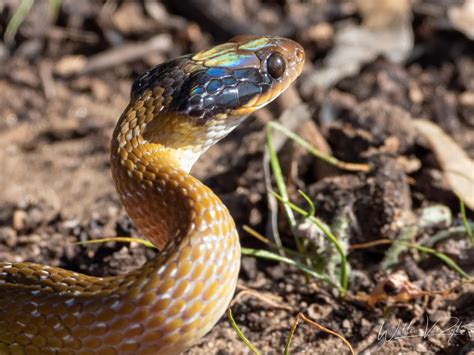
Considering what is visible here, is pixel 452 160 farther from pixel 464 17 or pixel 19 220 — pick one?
pixel 19 220

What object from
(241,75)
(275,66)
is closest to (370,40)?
(275,66)

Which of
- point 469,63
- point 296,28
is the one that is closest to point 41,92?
point 296,28

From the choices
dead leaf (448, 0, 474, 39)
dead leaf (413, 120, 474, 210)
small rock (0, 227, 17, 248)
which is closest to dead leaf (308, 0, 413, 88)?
dead leaf (448, 0, 474, 39)

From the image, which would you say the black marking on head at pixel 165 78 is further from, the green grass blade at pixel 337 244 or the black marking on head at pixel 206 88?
the green grass blade at pixel 337 244

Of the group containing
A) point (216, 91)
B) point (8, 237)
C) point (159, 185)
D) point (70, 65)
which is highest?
point (216, 91)

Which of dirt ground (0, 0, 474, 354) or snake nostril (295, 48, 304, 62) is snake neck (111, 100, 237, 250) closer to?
snake nostril (295, 48, 304, 62)

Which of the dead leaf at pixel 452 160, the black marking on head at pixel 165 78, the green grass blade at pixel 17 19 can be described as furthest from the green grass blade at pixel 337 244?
the green grass blade at pixel 17 19
